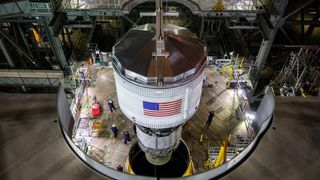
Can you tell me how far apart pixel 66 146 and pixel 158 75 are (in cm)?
380

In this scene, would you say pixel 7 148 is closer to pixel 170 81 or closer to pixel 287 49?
pixel 170 81

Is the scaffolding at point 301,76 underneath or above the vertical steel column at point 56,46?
underneath

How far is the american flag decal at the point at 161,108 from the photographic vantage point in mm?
10992

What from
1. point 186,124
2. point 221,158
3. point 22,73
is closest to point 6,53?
point 22,73

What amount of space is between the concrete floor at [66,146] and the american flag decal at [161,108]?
3.28m

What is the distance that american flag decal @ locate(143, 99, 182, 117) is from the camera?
1099 centimetres

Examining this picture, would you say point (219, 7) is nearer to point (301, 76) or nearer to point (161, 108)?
point (301, 76)

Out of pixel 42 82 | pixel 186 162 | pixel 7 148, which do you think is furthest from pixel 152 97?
pixel 42 82

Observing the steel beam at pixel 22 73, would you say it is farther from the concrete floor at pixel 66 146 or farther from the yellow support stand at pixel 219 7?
the yellow support stand at pixel 219 7

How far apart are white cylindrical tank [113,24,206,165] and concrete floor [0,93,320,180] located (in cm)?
284

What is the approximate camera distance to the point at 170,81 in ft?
34.3

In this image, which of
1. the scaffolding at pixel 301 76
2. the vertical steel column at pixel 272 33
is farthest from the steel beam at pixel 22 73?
the scaffolding at pixel 301 76

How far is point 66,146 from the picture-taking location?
9.30 metres

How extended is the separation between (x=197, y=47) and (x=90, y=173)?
6.19m
